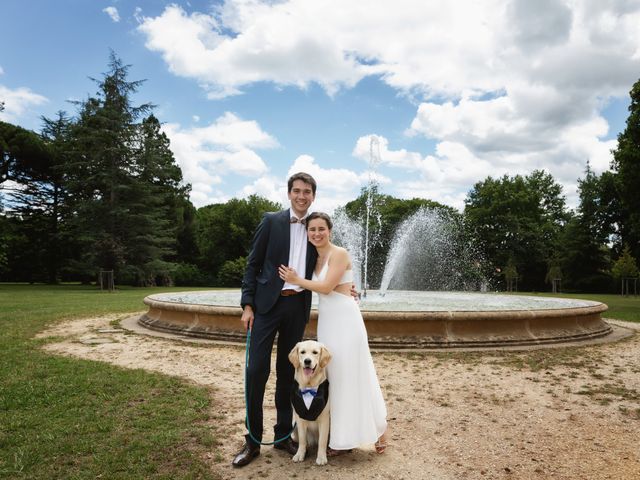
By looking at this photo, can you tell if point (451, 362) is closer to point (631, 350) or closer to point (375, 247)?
point (631, 350)

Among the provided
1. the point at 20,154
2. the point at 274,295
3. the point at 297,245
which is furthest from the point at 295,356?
the point at 20,154

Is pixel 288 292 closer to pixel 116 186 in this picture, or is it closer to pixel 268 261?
pixel 268 261

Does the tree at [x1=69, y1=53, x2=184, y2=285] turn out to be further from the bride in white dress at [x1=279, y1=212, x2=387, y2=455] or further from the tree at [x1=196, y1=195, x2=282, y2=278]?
the bride in white dress at [x1=279, y1=212, x2=387, y2=455]

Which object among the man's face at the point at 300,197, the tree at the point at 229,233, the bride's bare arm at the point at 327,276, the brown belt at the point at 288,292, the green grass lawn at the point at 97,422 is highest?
the tree at the point at 229,233

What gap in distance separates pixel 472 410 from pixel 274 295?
288 centimetres

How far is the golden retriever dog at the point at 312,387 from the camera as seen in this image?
11.3 ft

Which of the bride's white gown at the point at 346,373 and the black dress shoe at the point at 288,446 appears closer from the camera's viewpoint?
the bride's white gown at the point at 346,373

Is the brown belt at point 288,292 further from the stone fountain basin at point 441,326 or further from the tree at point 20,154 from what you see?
the tree at point 20,154

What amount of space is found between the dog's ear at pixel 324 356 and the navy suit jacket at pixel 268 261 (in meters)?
0.41

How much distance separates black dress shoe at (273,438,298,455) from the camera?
381 centimetres

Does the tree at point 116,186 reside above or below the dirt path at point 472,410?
above

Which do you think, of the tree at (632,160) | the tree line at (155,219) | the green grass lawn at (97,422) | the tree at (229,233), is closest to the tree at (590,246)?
the tree line at (155,219)

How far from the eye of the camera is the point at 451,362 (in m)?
7.29

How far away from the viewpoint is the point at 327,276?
3545 mm
